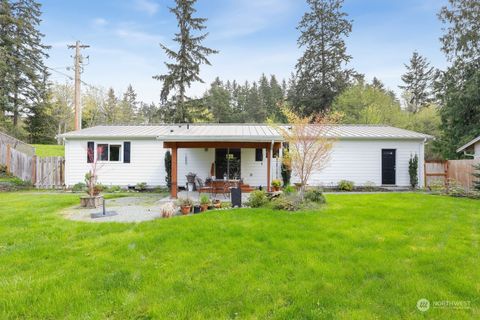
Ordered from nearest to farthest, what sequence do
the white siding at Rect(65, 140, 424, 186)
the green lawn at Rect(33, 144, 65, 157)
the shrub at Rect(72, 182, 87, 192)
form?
the shrub at Rect(72, 182, 87, 192) < the white siding at Rect(65, 140, 424, 186) < the green lawn at Rect(33, 144, 65, 157)

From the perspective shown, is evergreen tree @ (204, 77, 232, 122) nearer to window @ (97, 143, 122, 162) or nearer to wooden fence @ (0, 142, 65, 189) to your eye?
window @ (97, 143, 122, 162)

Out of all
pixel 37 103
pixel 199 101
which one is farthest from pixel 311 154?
pixel 37 103

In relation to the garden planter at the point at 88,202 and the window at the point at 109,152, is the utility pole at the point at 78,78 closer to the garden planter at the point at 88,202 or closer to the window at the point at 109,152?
the window at the point at 109,152

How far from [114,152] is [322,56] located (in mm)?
20641

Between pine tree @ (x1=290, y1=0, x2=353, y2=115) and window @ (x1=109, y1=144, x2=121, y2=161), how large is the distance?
17300 millimetres

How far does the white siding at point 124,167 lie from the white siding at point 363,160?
26.1 feet

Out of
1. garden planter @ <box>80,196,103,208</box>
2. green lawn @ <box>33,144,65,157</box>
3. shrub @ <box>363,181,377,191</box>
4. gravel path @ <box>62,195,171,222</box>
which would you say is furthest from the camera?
green lawn @ <box>33,144,65,157</box>

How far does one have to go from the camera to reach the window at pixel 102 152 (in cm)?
1330

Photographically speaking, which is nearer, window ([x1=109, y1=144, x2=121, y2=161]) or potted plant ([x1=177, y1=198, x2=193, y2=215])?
potted plant ([x1=177, y1=198, x2=193, y2=215])

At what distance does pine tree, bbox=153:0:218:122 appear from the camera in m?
22.0

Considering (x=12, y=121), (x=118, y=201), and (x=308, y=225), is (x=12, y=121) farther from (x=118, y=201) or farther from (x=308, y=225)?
(x=308, y=225)

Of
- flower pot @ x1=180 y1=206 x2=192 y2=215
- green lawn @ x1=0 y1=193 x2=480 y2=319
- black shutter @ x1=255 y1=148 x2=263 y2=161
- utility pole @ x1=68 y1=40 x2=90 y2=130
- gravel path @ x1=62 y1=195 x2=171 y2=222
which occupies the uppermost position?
utility pole @ x1=68 y1=40 x2=90 y2=130

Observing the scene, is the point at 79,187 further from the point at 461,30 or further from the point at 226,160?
the point at 461,30

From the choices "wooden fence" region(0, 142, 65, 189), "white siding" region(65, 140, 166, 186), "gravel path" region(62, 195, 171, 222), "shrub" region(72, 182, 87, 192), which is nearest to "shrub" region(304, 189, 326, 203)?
"gravel path" region(62, 195, 171, 222)
